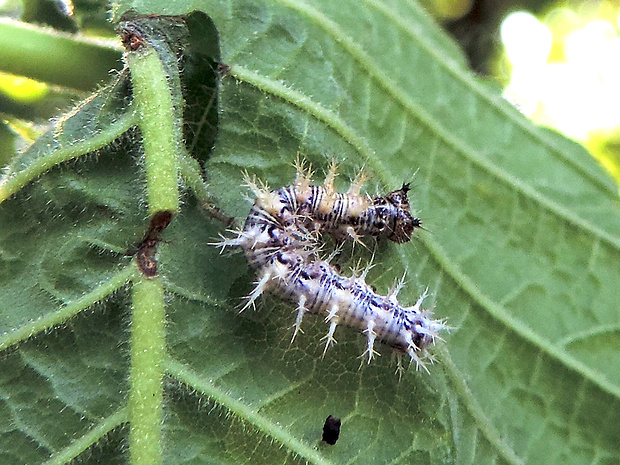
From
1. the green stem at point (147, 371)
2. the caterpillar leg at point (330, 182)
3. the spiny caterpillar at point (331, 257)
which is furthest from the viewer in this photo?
the caterpillar leg at point (330, 182)

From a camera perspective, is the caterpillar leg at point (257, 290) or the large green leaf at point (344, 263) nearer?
the large green leaf at point (344, 263)

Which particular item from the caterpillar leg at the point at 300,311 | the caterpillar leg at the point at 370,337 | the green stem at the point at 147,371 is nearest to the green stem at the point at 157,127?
the green stem at the point at 147,371

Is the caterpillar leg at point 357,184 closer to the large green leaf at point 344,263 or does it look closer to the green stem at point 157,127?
the large green leaf at point 344,263

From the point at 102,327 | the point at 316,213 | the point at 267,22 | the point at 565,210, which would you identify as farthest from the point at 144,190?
the point at 565,210

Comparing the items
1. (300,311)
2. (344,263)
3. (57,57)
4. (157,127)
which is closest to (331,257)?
(344,263)

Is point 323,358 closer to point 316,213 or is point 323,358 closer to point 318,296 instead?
point 318,296

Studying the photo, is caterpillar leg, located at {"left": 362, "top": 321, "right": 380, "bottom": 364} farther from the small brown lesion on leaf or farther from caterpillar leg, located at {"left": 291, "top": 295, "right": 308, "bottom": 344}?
the small brown lesion on leaf

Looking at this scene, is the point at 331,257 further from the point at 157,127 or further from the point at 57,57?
the point at 57,57

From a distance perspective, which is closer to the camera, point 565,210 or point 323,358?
point 323,358
